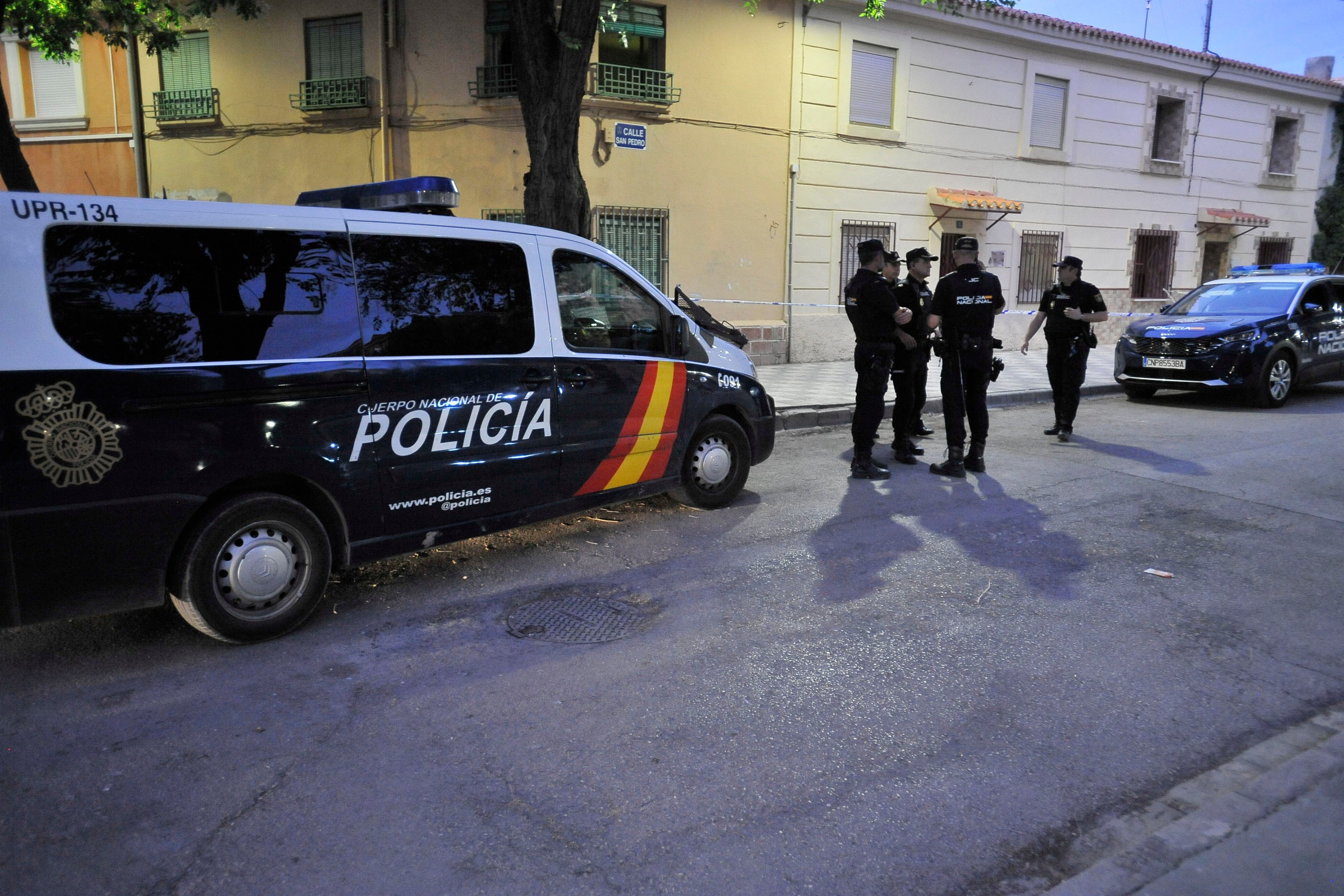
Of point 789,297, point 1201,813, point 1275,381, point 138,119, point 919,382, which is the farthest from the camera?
point 789,297

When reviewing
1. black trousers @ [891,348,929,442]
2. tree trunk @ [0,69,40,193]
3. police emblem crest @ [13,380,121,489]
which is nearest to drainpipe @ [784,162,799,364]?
black trousers @ [891,348,929,442]

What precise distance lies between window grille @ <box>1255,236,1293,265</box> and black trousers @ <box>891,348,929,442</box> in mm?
18382

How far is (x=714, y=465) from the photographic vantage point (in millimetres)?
6422

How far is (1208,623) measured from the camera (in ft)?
15.0

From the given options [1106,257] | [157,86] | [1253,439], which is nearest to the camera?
[1253,439]

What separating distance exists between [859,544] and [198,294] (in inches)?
150

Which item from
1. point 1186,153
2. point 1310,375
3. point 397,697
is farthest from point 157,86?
point 1186,153

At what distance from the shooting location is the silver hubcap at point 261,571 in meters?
4.11

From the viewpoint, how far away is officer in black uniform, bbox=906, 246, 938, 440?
817 centimetres

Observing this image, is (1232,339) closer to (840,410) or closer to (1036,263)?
(840,410)

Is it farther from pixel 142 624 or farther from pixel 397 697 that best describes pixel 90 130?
pixel 397 697

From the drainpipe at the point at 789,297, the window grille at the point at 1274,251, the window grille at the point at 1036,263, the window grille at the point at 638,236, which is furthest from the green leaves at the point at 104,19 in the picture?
the window grille at the point at 1274,251

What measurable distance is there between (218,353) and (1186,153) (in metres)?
21.5

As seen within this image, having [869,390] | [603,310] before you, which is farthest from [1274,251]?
[603,310]
